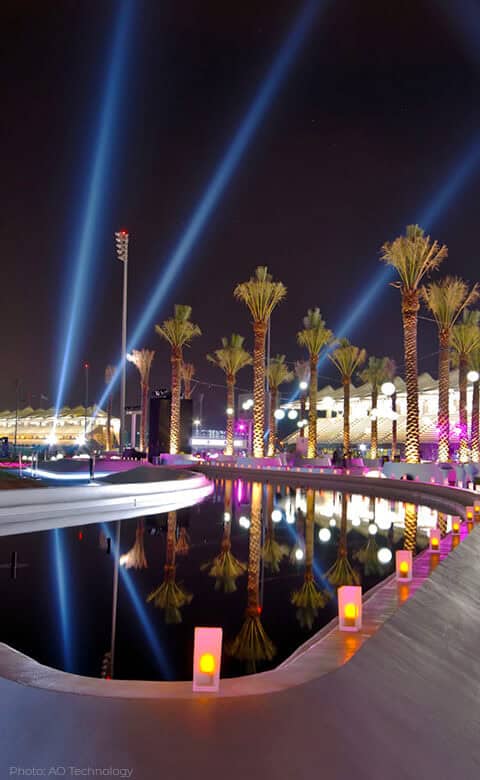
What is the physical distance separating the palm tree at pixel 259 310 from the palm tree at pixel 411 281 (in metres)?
13.4

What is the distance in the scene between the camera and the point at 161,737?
4035 millimetres

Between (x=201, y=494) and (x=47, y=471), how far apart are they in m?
14.1

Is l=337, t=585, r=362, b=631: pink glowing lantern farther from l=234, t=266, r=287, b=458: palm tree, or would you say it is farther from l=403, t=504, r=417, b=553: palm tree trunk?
l=234, t=266, r=287, b=458: palm tree

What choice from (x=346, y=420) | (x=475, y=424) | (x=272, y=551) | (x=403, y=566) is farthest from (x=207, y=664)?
(x=346, y=420)

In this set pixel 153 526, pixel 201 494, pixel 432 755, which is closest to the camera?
pixel 432 755

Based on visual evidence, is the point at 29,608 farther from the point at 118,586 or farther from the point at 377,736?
the point at 377,736

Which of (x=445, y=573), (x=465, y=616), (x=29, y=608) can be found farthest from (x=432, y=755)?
(x=29, y=608)

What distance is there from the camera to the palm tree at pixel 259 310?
44.5 metres

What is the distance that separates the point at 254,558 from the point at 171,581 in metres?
2.92

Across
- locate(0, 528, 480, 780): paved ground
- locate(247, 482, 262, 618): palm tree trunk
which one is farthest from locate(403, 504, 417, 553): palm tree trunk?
locate(0, 528, 480, 780): paved ground

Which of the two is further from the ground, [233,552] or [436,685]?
[436,685]

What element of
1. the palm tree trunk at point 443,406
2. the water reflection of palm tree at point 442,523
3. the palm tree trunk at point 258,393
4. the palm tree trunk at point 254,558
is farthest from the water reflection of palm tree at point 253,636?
the palm tree trunk at point 258,393

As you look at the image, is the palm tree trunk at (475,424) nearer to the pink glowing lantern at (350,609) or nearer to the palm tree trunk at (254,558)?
the palm tree trunk at (254,558)

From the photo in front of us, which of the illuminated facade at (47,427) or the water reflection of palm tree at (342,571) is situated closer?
the water reflection of palm tree at (342,571)
